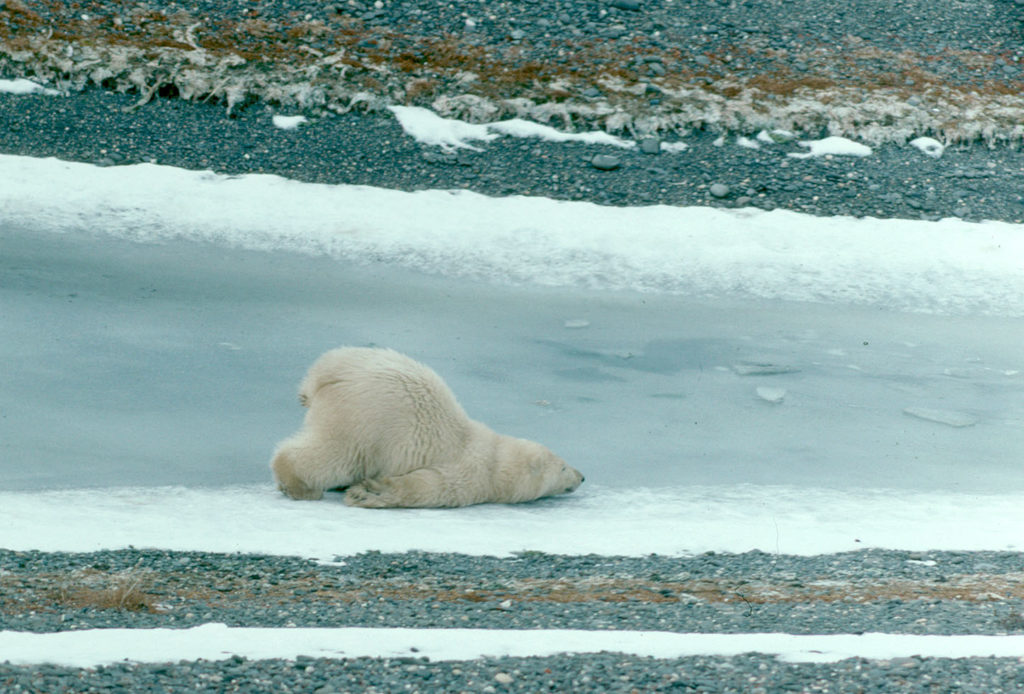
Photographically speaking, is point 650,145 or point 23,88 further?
point 650,145

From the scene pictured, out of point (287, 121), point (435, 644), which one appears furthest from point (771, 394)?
point (287, 121)

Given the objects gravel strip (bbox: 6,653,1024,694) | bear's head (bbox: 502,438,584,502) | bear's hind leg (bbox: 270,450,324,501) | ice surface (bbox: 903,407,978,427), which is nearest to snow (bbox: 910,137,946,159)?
ice surface (bbox: 903,407,978,427)

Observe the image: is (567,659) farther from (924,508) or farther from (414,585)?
(924,508)

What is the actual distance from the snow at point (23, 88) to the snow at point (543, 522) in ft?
25.2

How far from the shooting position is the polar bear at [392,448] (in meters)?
6.73

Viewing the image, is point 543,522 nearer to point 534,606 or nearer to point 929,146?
point 534,606

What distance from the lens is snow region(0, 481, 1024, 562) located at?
19.8 feet

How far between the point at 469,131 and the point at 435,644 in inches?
377

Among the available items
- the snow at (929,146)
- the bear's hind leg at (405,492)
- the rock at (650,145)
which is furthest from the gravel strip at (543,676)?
the snow at (929,146)

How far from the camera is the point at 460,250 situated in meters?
11.2

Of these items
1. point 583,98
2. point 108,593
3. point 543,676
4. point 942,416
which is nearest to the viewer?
point 543,676

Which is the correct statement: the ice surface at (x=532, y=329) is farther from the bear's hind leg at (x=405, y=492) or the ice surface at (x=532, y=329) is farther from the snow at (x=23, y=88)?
the snow at (x=23, y=88)

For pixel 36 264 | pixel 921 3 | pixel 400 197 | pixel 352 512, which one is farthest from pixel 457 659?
pixel 921 3

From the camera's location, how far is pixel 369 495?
6.80 meters
